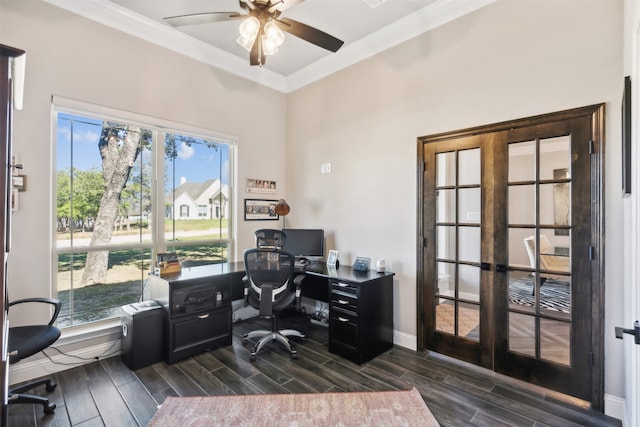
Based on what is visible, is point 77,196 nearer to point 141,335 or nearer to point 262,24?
point 141,335

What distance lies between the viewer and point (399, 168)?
3270 millimetres

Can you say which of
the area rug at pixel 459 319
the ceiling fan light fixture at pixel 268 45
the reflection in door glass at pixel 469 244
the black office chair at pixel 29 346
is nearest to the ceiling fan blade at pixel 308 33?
the ceiling fan light fixture at pixel 268 45

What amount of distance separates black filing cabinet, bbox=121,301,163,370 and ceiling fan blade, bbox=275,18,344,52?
276 cm

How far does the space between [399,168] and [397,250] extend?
903mm

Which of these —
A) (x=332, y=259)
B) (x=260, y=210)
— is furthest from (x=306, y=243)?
(x=260, y=210)

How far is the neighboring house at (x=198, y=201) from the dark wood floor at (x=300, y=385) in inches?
64.2

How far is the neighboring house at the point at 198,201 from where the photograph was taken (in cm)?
356

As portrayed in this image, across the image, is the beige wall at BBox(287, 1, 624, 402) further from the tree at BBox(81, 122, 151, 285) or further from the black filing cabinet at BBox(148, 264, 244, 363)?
the tree at BBox(81, 122, 151, 285)

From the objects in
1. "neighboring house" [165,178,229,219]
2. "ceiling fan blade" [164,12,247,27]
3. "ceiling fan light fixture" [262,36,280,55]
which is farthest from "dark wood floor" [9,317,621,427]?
"ceiling fan blade" [164,12,247,27]

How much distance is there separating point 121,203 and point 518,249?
3892 mm

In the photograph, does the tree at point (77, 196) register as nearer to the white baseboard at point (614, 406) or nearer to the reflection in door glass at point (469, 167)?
the reflection in door glass at point (469, 167)

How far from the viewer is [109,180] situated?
3.10 meters

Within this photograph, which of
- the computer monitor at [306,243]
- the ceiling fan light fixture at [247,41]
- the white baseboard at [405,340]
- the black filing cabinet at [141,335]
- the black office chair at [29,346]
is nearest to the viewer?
the black office chair at [29,346]

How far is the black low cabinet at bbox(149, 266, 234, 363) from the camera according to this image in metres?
2.88
